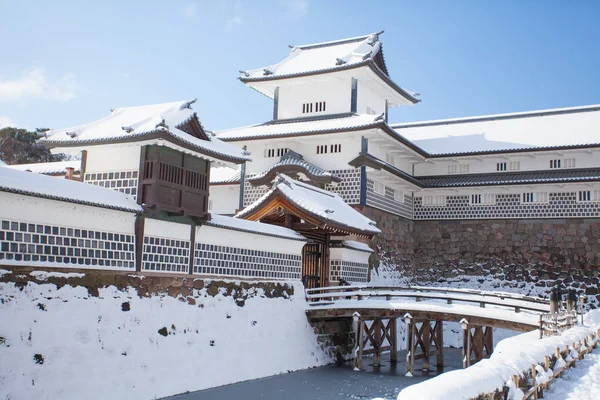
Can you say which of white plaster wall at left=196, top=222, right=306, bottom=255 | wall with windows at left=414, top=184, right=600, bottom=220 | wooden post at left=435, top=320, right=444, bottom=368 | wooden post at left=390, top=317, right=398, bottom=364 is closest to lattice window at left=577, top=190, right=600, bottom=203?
wall with windows at left=414, top=184, right=600, bottom=220

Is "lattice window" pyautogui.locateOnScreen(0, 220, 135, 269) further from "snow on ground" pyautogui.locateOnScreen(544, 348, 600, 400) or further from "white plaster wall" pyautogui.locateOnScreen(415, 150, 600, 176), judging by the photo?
"white plaster wall" pyautogui.locateOnScreen(415, 150, 600, 176)

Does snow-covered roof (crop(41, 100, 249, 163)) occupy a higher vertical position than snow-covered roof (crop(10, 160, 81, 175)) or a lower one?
lower

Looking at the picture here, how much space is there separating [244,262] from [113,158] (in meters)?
5.86

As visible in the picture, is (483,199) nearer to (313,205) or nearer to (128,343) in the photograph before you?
(313,205)

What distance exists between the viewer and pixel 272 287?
2303 cm

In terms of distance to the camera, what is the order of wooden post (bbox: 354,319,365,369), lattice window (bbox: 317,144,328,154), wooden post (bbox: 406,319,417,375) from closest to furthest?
wooden post (bbox: 406,319,417,375) → wooden post (bbox: 354,319,365,369) → lattice window (bbox: 317,144,328,154)

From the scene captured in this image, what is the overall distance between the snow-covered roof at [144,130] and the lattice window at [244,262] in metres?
3.13

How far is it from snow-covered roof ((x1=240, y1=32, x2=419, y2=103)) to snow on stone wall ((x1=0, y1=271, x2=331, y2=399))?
16.6 meters

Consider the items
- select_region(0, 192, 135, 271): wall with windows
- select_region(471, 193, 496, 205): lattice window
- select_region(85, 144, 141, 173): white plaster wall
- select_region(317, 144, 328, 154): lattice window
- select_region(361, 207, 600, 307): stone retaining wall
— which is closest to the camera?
select_region(0, 192, 135, 271): wall with windows

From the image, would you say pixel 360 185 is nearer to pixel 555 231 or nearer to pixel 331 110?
pixel 331 110

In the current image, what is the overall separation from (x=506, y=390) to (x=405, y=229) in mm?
28150

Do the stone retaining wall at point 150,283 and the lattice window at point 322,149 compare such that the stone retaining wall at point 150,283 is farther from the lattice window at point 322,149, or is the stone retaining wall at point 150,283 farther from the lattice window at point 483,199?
the lattice window at point 483,199

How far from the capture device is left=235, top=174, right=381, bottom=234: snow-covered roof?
25.1 metres

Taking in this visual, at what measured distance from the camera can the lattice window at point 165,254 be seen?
18406mm
